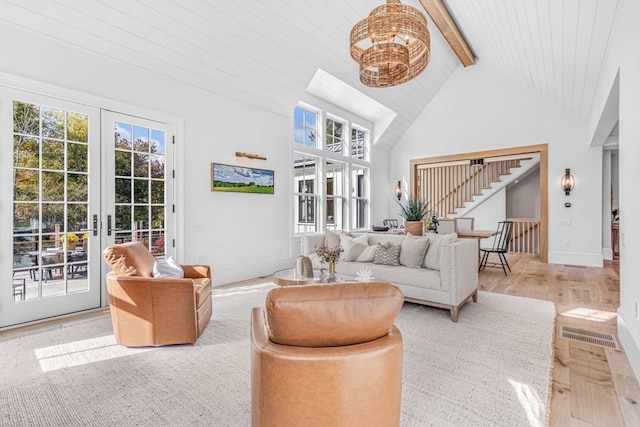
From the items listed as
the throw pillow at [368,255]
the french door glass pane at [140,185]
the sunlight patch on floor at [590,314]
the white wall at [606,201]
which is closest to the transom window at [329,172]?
the throw pillow at [368,255]

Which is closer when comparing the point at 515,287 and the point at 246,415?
the point at 246,415

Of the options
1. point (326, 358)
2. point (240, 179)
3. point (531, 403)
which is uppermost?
point (240, 179)

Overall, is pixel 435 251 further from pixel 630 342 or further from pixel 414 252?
pixel 630 342

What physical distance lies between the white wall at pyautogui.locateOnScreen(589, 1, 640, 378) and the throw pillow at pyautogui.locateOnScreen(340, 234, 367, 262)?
8.51ft

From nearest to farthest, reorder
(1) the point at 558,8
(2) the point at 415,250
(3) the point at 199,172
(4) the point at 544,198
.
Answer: (1) the point at 558,8
(2) the point at 415,250
(3) the point at 199,172
(4) the point at 544,198

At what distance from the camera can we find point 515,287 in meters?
4.64

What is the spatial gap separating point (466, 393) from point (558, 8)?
3822 mm

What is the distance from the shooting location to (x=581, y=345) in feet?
8.81

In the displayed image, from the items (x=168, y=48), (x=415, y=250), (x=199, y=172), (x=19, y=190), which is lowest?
(x=415, y=250)

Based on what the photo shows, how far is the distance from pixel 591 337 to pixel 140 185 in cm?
507

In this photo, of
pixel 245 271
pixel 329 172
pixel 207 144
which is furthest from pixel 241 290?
pixel 329 172

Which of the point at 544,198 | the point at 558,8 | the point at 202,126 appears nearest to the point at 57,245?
the point at 202,126

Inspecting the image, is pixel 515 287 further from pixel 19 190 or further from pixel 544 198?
pixel 19 190

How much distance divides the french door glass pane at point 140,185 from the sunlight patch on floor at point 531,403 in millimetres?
4092
